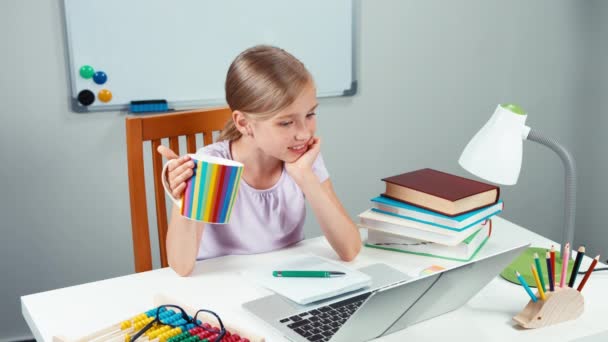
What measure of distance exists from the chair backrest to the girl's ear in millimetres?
186

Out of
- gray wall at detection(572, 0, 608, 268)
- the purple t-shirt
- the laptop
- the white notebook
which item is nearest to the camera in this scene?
the laptop

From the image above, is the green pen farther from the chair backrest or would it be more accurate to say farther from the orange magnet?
the orange magnet

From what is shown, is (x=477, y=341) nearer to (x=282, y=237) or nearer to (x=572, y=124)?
(x=282, y=237)

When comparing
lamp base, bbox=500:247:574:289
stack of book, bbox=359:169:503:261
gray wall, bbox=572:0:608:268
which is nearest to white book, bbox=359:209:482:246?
stack of book, bbox=359:169:503:261

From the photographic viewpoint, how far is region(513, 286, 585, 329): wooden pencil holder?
3.36 ft

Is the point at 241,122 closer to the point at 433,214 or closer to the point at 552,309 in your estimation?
the point at 433,214

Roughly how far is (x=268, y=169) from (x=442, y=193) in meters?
0.40

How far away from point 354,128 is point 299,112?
137cm

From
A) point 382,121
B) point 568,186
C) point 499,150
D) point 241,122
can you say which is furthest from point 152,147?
point 382,121

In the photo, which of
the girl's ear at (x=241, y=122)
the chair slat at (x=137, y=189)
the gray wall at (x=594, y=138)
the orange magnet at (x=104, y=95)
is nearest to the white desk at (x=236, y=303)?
the chair slat at (x=137, y=189)

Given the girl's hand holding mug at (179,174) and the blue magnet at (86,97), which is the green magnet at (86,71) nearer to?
the blue magnet at (86,97)

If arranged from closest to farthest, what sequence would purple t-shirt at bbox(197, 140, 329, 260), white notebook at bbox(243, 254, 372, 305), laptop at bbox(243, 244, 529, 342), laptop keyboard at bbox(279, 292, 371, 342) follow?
laptop at bbox(243, 244, 529, 342) < laptop keyboard at bbox(279, 292, 371, 342) < white notebook at bbox(243, 254, 372, 305) < purple t-shirt at bbox(197, 140, 329, 260)

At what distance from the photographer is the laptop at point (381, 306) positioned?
0.88 m

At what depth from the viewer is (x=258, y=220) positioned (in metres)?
1.45
